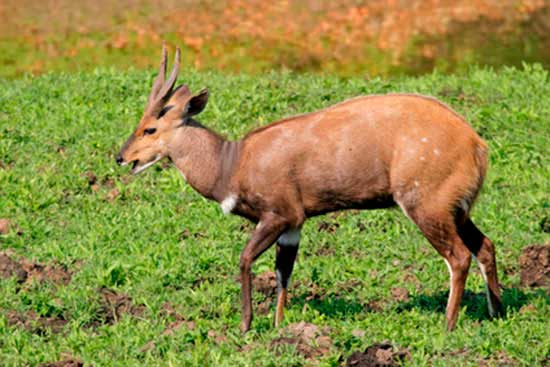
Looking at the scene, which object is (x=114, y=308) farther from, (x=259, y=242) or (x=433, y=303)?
(x=433, y=303)

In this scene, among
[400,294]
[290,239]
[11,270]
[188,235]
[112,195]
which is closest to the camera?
[290,239]

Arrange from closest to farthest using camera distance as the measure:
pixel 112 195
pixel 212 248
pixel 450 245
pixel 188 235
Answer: pixel 450 245 → pixel 212 248 → pixel 188 235 → pixel 112 195

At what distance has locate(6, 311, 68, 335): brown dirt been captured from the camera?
8.51 meters

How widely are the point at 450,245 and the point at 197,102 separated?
2.00 metres

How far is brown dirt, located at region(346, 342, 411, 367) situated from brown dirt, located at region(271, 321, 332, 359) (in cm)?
21

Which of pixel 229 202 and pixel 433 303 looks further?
pixel 433 303

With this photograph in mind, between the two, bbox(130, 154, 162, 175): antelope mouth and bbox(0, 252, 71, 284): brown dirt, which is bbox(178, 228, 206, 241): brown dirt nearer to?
bbox(0, 252, 71, 284): brown dirt

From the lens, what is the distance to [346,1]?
20.2 m

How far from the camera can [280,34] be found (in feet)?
61.8

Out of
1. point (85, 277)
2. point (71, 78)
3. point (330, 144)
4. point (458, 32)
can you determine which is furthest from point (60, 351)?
point (458, 32)

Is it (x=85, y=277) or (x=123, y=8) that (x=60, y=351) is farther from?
(x=123, y=8)

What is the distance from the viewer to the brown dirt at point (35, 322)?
27.9ft

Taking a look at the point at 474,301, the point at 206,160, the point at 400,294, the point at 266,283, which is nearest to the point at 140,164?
the point at 206,160

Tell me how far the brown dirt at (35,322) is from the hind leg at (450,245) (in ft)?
8.44
